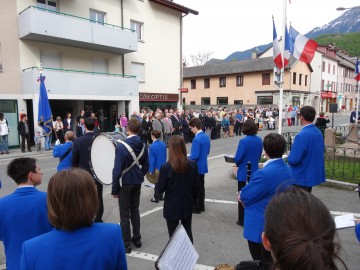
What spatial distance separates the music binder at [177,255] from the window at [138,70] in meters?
21.0

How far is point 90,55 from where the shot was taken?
770 inches

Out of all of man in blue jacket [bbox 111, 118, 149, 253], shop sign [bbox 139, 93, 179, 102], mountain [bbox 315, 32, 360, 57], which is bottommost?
man in blue jacket [bbox 111, 118, 149, 253]

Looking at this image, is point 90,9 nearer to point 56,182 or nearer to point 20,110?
point 20,110

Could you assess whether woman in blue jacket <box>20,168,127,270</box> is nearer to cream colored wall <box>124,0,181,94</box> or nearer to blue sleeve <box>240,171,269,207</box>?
blue sleeve <box>240,171,269,207</box>

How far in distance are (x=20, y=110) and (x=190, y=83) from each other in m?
35.7

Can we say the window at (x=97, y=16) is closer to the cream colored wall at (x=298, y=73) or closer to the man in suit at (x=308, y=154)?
the man in suit at (x=308, y=154)

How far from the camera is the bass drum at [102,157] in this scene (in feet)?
16.9

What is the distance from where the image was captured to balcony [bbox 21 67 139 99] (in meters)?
15.6

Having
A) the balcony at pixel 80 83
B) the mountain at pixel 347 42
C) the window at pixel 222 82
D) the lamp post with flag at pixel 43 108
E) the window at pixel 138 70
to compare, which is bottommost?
→ the lamp post with flag at pixel 43 108

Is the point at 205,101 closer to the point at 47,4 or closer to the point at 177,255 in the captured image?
the point at 47,4

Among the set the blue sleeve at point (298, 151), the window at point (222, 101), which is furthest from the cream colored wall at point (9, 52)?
the window at point (222, 101)

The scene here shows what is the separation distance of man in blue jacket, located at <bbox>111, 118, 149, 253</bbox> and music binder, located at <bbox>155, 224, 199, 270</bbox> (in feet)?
8.15

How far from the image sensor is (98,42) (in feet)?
60.2

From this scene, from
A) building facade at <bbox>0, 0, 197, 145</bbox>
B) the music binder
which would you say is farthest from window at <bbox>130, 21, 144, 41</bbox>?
the music binder
